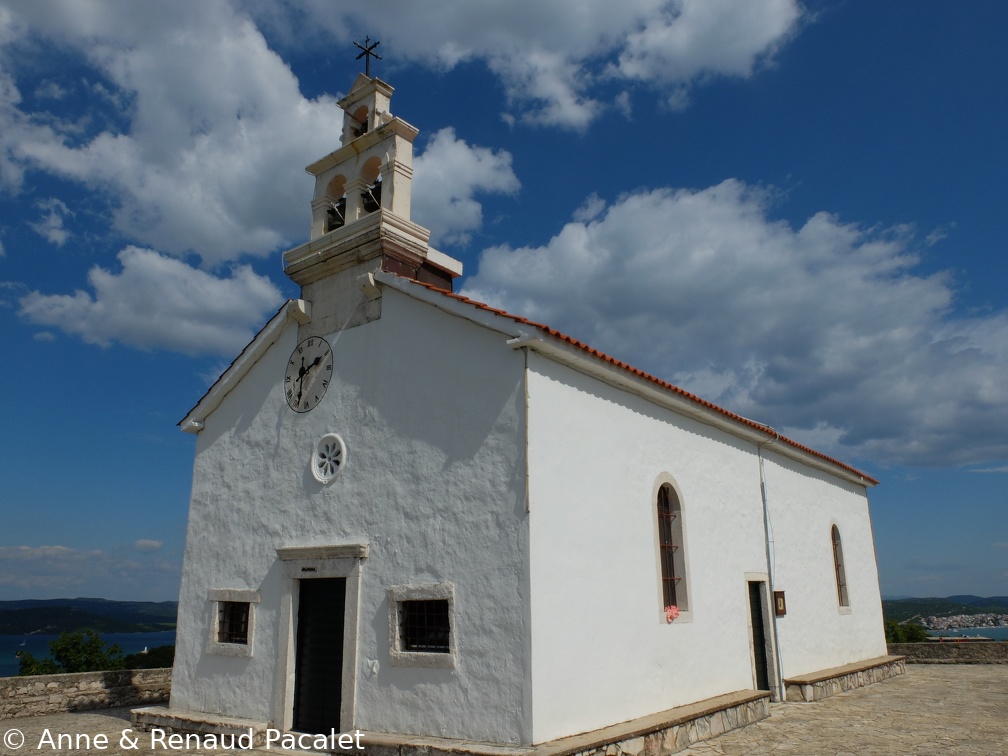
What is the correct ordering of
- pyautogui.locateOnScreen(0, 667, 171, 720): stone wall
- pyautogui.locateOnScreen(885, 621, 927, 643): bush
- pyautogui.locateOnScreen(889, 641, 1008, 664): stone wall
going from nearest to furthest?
pyautogui.locateOnScreen(0, 667, 171, 720): stone wall
pyautogui.locateOnScreen(889, 641, 1008, 664): stone wall
pyautogui.locateOnScreen(885, 621, 927, 643): bush

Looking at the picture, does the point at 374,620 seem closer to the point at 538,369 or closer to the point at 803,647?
the point at 538,369

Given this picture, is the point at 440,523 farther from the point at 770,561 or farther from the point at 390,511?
the point at 770,561

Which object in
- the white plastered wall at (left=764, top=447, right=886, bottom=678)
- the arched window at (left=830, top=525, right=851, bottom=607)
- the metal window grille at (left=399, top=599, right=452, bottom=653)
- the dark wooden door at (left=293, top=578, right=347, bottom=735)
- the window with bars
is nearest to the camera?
the window with bars

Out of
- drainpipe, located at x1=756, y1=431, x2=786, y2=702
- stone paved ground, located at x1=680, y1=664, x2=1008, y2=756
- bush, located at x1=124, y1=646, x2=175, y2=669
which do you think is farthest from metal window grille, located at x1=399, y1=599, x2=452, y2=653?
bush, located at x1=124, y1=646, x2=175, y2=669

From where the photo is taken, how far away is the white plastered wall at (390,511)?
802 centimetres

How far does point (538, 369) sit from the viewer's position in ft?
27.9

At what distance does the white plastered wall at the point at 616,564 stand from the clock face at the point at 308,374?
3589 mm

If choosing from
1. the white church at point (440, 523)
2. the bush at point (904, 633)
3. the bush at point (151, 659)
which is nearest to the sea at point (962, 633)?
the bush at point (904, 633)

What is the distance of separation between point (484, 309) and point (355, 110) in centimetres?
541

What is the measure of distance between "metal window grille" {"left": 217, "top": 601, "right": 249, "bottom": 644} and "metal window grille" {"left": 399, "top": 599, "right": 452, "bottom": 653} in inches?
126

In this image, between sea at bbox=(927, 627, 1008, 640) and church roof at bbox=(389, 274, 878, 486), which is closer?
church roof at bbox=(389, 274, 878, 486)

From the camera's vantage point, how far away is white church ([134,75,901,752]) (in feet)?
26.7

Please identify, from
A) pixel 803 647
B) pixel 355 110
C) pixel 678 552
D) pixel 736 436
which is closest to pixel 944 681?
pixel 803 647

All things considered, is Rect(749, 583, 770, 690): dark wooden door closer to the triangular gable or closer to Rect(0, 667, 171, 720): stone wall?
the triangular gable
